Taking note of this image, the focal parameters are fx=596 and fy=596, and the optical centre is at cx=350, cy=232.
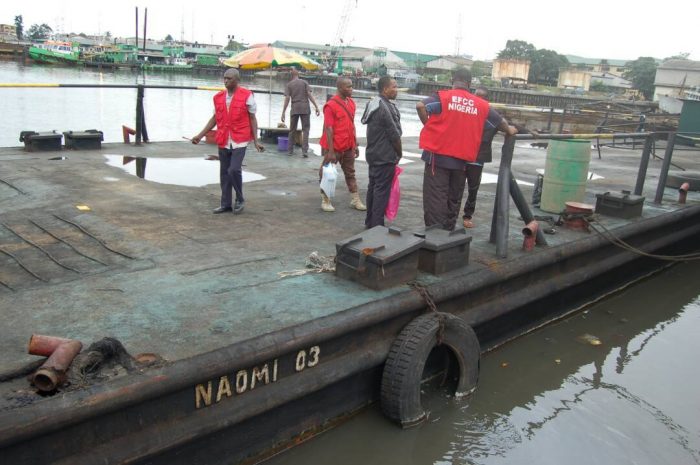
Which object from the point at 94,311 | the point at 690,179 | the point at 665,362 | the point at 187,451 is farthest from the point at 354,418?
the point at 690,179

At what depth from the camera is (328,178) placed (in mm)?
6605

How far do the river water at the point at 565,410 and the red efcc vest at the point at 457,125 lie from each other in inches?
77.3

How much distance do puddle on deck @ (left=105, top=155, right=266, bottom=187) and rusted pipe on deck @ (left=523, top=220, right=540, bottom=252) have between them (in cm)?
405

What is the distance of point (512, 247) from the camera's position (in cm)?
594

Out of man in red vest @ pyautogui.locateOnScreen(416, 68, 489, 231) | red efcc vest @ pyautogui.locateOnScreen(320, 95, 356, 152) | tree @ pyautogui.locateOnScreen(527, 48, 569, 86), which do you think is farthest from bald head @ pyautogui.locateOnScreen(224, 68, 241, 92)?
tree @ pyautogui.locateOnScreen(527, 48, 569, 86)

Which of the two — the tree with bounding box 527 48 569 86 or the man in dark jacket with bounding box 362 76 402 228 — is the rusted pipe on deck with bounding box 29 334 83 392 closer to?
the man in dark jacket with bounding box 362 76 402 228

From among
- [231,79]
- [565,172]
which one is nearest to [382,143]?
[231,79]

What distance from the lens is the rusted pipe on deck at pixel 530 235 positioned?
574 centimetres

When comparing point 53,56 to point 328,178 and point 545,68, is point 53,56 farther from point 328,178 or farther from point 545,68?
point 328,178

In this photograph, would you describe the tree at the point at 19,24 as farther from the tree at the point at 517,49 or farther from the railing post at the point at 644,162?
the railing post at the point at 644,162

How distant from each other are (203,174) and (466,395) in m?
5.18

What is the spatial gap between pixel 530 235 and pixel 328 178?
2.24 meters

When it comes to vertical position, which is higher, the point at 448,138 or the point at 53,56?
the point at 448,138

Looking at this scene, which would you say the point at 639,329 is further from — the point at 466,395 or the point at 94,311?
the point at 94,311
